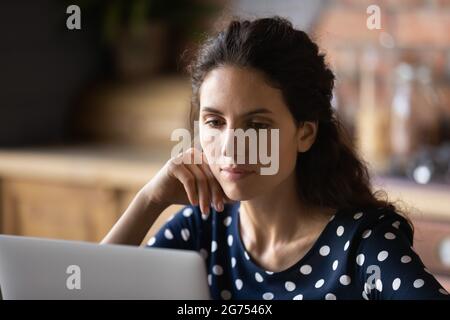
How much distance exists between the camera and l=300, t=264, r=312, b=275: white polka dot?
135 cm

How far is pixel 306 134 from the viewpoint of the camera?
4.51 ft

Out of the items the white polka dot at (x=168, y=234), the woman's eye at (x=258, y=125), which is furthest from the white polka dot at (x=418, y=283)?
the white polka dot at (x=168, y=234)

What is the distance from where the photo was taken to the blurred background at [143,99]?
2.51 metres

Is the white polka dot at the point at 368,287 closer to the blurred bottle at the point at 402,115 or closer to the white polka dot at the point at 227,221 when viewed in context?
the white polka dot at the point at 227,221

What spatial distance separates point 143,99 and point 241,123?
177cm

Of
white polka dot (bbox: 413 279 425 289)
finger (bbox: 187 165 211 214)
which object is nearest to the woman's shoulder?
white polka dot (bbox: 413 279 425 289)

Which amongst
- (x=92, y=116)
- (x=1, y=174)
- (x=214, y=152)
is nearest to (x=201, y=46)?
(x=214, y=152)

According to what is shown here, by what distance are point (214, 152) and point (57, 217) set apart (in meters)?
1.58

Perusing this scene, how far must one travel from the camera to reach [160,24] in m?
3.06

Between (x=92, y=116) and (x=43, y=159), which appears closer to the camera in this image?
(x=43, y=159)

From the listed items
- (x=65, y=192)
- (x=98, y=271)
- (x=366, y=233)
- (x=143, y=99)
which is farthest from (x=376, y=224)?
(x=143, y=99)

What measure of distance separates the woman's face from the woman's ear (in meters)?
0.03

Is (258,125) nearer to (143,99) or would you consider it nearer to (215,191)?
(215,191)
